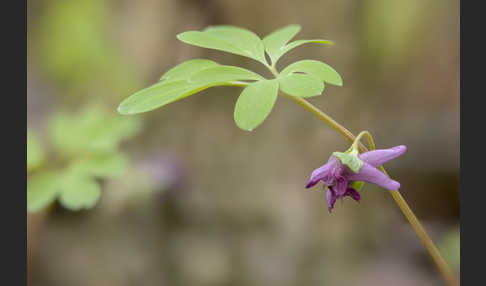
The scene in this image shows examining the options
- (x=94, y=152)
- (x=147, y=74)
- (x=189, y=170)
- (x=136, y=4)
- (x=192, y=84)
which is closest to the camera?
(x=192, y=84)

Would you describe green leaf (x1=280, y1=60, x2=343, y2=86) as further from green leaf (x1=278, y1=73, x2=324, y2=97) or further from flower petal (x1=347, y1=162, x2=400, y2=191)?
flower petal (x1=347, y1=162, x2=400, y2=191)

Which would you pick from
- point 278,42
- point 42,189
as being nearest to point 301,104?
point 278,42

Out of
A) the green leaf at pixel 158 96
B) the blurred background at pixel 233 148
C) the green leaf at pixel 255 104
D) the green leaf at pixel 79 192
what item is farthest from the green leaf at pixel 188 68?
the blurred background at pixel 233 148

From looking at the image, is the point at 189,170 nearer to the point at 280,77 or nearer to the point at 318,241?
the point at 318,241

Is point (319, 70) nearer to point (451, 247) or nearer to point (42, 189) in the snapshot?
point (42, 189)

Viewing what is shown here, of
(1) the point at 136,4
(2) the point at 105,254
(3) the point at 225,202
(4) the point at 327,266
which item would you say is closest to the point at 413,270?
(4) the point at 327,266

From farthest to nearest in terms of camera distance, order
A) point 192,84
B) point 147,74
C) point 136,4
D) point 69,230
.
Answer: point 136,4
point 147,74
point 69,230
point 192,84

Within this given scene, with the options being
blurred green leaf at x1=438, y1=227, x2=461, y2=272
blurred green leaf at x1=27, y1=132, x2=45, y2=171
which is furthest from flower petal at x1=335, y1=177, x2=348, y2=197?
blurred green leaf at x1=27, y1=132, x2=45, y2=171

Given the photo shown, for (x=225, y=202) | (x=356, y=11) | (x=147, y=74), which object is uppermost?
(x=356, y=11)
